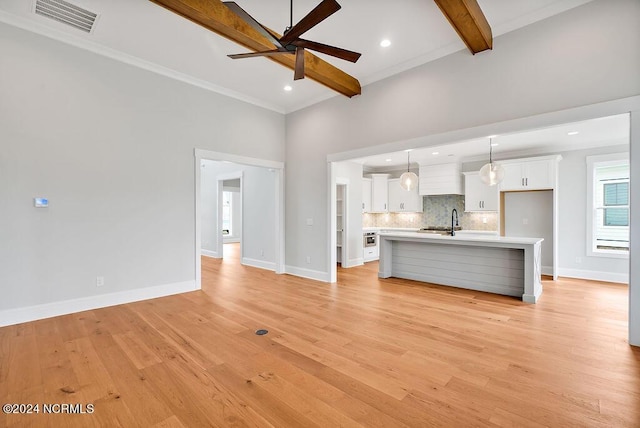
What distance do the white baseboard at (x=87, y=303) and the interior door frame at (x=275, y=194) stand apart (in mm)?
446

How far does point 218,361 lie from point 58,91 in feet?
12.8

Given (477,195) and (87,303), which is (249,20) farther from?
(477,195)

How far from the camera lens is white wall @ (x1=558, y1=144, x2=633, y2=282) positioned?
5.96 meters

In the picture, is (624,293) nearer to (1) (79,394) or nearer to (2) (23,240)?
(1) (79,394)

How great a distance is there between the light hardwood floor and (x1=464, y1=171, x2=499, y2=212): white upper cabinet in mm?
3265

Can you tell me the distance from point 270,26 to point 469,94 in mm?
2701

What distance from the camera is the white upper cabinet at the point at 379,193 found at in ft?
28.6

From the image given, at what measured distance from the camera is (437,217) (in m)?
8.52

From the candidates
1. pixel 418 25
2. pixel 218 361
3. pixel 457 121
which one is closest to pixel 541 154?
pixel 457 121

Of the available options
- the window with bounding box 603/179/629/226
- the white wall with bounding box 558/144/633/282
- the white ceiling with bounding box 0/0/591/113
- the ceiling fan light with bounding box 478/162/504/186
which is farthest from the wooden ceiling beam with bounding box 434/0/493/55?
the window with bounding box 603/179/629/226

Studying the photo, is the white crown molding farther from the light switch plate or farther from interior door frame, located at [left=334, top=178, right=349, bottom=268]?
interior door frame, located at [left=334, top=178, right=349, bottom=268]

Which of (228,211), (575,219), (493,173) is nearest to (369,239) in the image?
(493,173)

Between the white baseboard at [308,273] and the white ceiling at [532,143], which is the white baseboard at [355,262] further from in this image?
the white ceiling at [532,143]

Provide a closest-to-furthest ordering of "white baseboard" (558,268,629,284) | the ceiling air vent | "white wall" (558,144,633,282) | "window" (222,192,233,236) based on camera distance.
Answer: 1. the ceiling air vent
2. "white baseboard" (558,268,629,284)
3. "white wall" (558,144,633,282)
4. "window" (222,192,233,236)
